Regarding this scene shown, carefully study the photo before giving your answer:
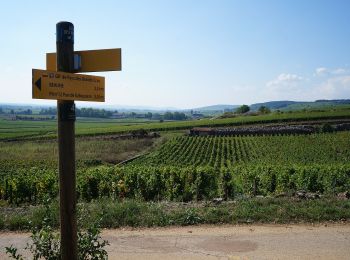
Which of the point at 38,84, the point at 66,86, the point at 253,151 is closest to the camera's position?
the point at 38,84

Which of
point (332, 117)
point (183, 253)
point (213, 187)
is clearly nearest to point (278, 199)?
point (183, 253)

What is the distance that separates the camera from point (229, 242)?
25.8 ft

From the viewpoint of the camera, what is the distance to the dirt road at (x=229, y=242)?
23.7 feet

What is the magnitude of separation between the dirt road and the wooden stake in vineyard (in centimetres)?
307

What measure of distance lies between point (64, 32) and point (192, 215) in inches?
239

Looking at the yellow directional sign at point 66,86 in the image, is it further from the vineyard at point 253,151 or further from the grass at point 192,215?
the vineyard at point 253,151

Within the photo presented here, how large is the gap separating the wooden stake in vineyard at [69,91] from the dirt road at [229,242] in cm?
307

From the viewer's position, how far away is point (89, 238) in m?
5.32

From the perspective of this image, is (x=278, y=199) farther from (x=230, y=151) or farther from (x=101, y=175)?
(x=230, y=151)

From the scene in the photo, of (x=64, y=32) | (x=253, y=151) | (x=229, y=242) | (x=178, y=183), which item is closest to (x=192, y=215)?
(x=229, y=242)

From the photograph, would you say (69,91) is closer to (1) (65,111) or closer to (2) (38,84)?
(1) (65,111)

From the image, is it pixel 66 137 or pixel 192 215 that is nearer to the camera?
pixel 66 137

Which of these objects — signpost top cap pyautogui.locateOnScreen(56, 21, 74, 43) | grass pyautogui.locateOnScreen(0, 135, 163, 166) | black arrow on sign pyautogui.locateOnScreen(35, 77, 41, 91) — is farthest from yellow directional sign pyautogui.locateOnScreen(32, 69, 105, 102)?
grass pyautogui.locateOnScreen(0, 135, 163, 166)

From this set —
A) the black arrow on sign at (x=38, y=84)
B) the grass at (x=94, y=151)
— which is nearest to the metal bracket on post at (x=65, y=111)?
the black arrow on sign at (x=38, y=84)
